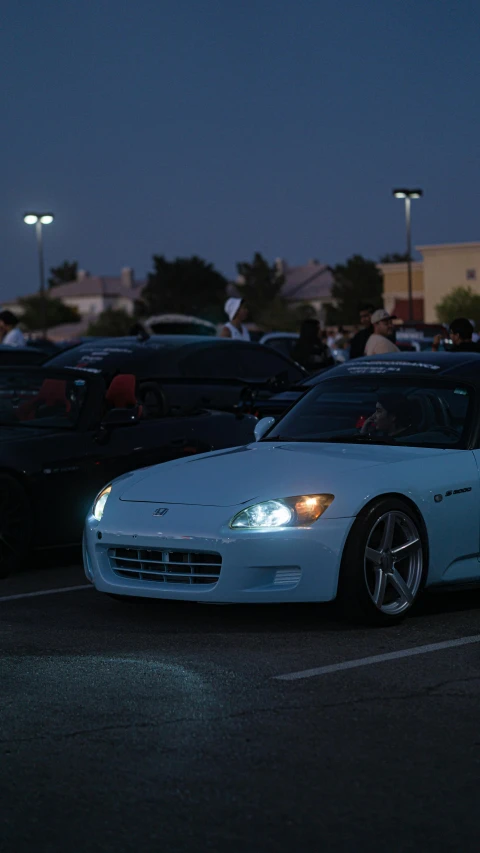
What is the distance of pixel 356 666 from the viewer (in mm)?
6727

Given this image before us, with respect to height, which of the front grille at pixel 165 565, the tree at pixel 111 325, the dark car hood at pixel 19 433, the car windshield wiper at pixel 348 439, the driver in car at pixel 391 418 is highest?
the driver in car at pixel 391 418

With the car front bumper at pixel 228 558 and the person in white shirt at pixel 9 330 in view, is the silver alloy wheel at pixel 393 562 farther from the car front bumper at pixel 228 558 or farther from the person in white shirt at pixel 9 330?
the person in white shirt at pixel 9 330

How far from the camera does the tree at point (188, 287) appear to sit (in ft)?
465

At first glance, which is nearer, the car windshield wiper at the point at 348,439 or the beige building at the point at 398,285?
the car windshield wiper at the point at 348,439

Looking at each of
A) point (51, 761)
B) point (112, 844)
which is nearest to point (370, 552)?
point (51, 761)

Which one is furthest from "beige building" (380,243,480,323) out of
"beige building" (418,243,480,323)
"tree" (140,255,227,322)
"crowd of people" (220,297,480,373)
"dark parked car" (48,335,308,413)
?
"dark parked car" (48,335,308,413)

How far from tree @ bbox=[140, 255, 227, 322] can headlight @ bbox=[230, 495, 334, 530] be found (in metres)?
133

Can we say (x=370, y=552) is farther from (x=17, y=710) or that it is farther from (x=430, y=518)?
(x=17, y=710)

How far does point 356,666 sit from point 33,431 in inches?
180

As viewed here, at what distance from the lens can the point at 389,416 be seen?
8.70 meters

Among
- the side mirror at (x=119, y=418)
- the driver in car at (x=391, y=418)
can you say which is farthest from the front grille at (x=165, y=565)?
the side mirror at (x=119, y=418)

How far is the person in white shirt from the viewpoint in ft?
63.6

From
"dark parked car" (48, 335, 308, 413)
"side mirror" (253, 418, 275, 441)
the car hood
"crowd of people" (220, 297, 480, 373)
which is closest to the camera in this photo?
the car hood

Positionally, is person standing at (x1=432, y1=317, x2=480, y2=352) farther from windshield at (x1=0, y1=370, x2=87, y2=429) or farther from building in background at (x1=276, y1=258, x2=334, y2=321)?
building in background at (x1=276, y1=258, x2=334, y2=321)
